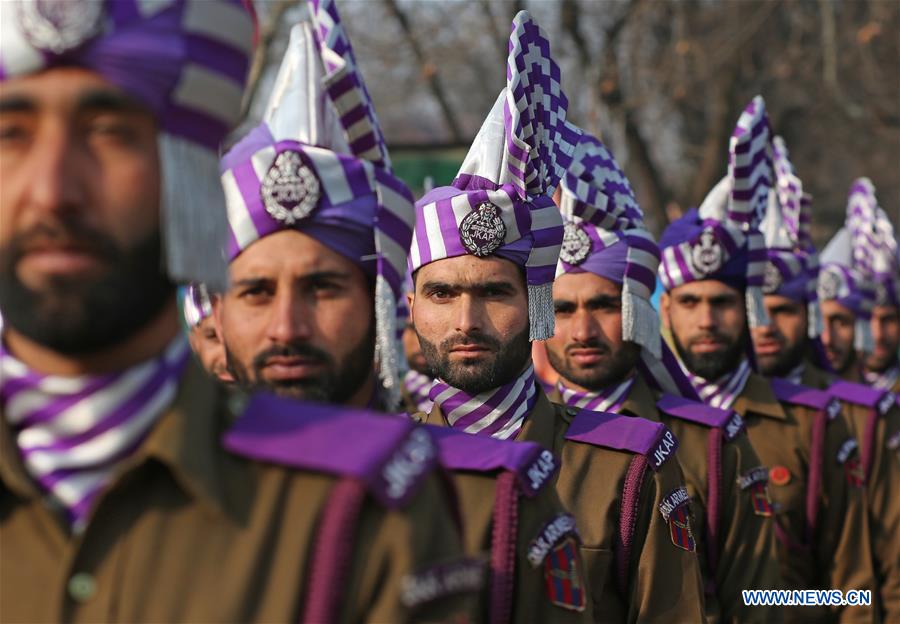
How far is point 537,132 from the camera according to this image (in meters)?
5.46

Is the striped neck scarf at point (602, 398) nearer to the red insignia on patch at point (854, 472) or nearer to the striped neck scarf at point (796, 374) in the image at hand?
the red insignia on patch at point (854, 472)

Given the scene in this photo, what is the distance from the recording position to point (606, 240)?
670cm

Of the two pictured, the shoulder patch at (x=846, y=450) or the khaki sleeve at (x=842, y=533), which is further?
the shoulder patch at (x=846, y=450)

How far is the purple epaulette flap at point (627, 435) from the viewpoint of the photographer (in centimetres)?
533

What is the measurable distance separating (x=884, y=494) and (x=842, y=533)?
83 cm

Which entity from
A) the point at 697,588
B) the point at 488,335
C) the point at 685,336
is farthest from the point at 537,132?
the point at 685,336

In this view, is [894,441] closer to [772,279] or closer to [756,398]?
[772,279]

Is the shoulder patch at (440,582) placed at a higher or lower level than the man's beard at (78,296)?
lower

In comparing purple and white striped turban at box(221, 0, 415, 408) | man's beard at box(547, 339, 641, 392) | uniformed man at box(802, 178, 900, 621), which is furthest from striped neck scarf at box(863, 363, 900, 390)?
purple and white striped turban at box(221, 0, 415, 408)

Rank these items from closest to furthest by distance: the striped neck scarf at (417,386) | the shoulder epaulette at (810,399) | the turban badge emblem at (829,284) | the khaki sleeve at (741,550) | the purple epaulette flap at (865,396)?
the khaki sleeve at (741,550), the shoulder epaulette at (810,399), the purple epaulette flap at (865,396), the striped neck scarf at (417,386), the turban badge emblem at (829,284)

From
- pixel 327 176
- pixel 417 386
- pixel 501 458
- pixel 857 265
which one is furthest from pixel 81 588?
pixel 857 265

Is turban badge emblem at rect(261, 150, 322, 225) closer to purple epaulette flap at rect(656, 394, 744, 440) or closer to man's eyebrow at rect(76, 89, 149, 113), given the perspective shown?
man's eyebrow at rect(76, 89, 149, 113)

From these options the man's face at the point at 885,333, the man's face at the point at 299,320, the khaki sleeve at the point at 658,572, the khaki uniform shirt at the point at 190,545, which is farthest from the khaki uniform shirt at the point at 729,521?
the man's face at the point at 885,333

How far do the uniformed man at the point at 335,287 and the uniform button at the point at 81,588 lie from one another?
125 cm
